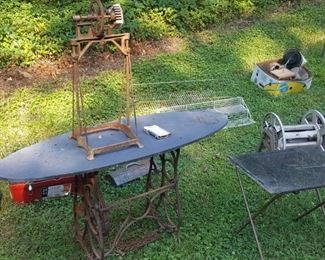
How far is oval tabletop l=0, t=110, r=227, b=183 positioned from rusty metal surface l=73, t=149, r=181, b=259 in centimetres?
17

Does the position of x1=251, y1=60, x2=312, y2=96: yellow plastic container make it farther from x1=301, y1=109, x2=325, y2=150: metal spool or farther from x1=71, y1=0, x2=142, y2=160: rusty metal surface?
x1=71, y1=0, x2=142, y2=160: rusty metal surface

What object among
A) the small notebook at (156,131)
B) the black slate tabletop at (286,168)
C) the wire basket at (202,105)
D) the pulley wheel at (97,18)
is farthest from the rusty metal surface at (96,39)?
the wire basket at (202,105)

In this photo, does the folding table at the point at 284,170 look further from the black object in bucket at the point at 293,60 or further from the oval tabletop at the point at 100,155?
the black object in bucket at the point at 293,60

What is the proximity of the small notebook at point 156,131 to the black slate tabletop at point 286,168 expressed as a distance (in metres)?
0.48

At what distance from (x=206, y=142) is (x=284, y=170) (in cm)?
142

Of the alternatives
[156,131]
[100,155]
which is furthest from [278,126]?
[100,155]

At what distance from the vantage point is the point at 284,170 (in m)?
3.02

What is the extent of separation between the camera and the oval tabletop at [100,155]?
2.55 m

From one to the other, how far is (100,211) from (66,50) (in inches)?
128

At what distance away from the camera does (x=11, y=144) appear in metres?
4.16

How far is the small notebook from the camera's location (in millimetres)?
2904

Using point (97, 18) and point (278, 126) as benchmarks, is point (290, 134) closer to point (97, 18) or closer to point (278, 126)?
point (278, 126)

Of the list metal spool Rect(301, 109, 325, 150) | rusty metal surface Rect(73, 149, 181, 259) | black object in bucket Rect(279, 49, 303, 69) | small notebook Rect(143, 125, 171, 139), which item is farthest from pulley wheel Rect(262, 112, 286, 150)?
black object in bucket Rect(279, 49, 303, 69)

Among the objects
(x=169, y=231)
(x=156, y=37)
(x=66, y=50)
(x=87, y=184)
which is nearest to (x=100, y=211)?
(x=87, y=184)
